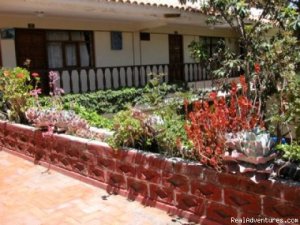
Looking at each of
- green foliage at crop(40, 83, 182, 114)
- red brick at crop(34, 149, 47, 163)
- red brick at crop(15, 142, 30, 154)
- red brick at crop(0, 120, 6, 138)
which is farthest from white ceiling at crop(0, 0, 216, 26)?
red brick at crop(34, 149, 47, 163)

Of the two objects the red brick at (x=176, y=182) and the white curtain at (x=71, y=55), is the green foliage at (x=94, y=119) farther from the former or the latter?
the white curtain at (x=71, y=55)

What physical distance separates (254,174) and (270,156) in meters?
0.20

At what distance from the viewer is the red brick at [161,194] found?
401 cm

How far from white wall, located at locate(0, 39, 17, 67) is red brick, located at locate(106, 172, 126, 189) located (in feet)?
20.4

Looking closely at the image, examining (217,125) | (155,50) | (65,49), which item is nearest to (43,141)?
(217,125)

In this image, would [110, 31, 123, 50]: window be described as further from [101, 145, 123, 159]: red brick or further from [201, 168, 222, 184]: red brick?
[201, 168, 222, 184]: red brick

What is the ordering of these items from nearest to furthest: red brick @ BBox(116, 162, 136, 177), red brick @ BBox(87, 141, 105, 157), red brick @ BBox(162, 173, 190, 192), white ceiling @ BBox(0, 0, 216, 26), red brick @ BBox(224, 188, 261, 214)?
red brick @ BBox(224, 188, 261, 214)
red brick @ BBox(162, 173, 190, 192)
red brick @ BBox(116, 162, 136, 177)
red brick @ BBox(87, 141, 105, 157)
white ceiling @ BBox(0, 0, 216, 26)

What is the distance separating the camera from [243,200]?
3.37 m

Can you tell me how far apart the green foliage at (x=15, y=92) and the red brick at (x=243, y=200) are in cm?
476

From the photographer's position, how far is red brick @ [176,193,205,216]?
372 cm

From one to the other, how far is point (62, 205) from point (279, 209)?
244cm

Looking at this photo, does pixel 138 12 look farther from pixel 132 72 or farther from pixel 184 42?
pixel 184 42

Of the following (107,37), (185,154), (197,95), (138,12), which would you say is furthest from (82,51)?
(185,154)

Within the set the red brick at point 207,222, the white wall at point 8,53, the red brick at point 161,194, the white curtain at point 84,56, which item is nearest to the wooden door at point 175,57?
the white curtain at point 84,56
